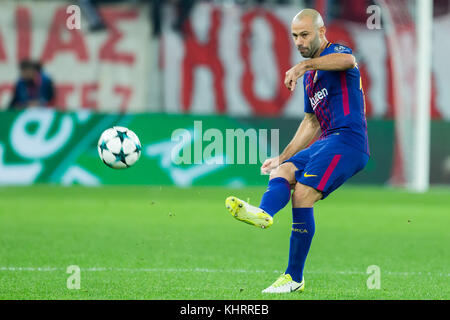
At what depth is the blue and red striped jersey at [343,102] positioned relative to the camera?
6227mm

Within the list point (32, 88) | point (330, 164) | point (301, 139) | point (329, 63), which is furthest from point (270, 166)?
point (32, 88)

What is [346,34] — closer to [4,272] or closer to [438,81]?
[438,81]

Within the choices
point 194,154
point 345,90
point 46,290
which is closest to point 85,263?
point 46,290

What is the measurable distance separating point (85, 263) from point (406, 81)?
51.9 ft

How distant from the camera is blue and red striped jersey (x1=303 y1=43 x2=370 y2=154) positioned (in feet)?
20.4

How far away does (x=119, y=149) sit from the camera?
730 cm

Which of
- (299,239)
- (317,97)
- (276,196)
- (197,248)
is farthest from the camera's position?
(197,248)

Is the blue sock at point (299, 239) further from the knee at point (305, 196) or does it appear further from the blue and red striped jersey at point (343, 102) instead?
the blue and red striped jersey at point (343, 102)

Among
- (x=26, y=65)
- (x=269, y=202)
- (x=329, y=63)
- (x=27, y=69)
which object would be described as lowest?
(x=269, y=202)

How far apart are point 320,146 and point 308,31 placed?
79 cm

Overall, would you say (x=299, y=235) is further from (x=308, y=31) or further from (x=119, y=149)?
(x=119, y=149)

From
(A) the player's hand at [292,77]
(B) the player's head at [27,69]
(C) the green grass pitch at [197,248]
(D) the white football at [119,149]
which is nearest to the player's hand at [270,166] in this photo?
(C) the green grass pitch at [197,248]

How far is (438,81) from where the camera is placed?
24.5 m

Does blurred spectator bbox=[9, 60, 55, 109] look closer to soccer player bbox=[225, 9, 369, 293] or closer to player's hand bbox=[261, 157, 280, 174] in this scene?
player's hand bbox=[261, 157, 280, 174]
